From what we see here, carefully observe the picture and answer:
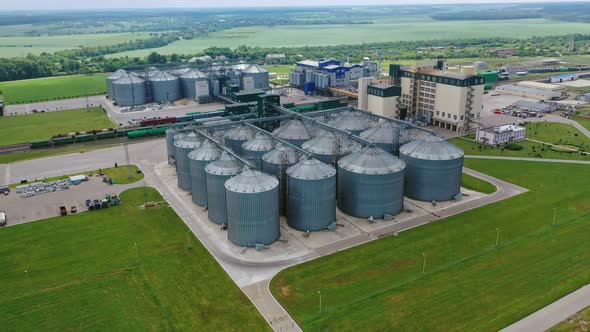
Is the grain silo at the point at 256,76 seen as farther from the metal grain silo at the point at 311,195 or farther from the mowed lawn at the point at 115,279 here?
the metal grain silo at the point at 311,195

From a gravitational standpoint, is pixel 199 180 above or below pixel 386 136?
below

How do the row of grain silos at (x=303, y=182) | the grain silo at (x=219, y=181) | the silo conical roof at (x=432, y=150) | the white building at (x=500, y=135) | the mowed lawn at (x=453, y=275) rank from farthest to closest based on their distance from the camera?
the white building at (x=500, y=135)
the silo conical roof at (x=432, y=150)
the grain silo at (x=219, y=181)
the row of grain silos at (x=303, y=182)
the mowed lawn at (x=453, y=275)

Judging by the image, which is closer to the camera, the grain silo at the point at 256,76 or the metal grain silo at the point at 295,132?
the metal grain silo at the point at 295,132

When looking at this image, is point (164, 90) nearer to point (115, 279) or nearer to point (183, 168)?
point (183, 168)

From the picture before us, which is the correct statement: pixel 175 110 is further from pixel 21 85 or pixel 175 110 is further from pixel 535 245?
pixel 535 245

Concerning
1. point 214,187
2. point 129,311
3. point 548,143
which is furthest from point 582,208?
point 129,311

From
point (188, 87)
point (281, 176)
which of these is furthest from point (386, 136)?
point (188, 87)

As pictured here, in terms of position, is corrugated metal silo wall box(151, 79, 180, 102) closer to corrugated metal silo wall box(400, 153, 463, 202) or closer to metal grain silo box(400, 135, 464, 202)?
metal grain silo box(400, 135, 464, 202)

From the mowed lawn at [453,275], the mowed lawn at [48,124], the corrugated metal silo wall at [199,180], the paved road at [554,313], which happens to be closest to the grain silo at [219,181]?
the corrugated metal silo wall at [199,180]
